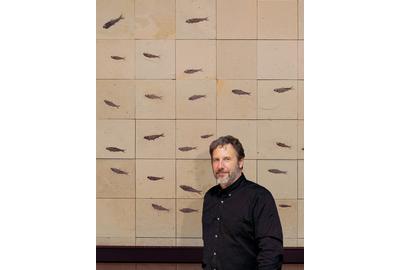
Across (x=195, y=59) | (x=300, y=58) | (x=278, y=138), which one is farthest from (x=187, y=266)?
(x=300, y=58)

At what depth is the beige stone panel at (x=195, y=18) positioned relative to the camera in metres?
4.12

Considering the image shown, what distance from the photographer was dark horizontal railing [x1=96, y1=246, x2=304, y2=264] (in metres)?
4.14

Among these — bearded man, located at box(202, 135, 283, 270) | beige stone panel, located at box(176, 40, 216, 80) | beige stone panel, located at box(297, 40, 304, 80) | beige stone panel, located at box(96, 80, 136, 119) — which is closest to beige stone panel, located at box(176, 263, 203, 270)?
bearded man, located at box(202, 135, 283, 270)

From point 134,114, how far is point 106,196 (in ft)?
1.63

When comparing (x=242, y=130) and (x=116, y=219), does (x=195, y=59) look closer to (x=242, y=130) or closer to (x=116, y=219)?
(x=242, y=130)

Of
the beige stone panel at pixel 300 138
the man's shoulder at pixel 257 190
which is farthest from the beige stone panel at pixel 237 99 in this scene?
the man's shoulder at pixel 257 190

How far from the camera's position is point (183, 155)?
4.17 meters

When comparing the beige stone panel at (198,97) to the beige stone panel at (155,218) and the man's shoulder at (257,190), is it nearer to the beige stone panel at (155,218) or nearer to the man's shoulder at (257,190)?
the beige stone panel at (155,218)

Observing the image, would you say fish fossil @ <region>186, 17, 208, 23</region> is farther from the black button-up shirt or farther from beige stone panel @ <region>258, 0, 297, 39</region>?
the black button-up shirt

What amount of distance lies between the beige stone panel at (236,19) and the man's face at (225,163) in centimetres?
102

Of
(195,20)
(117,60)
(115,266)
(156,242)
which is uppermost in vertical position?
(195,20)

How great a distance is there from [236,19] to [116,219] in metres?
1.33

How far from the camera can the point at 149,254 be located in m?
4.17
